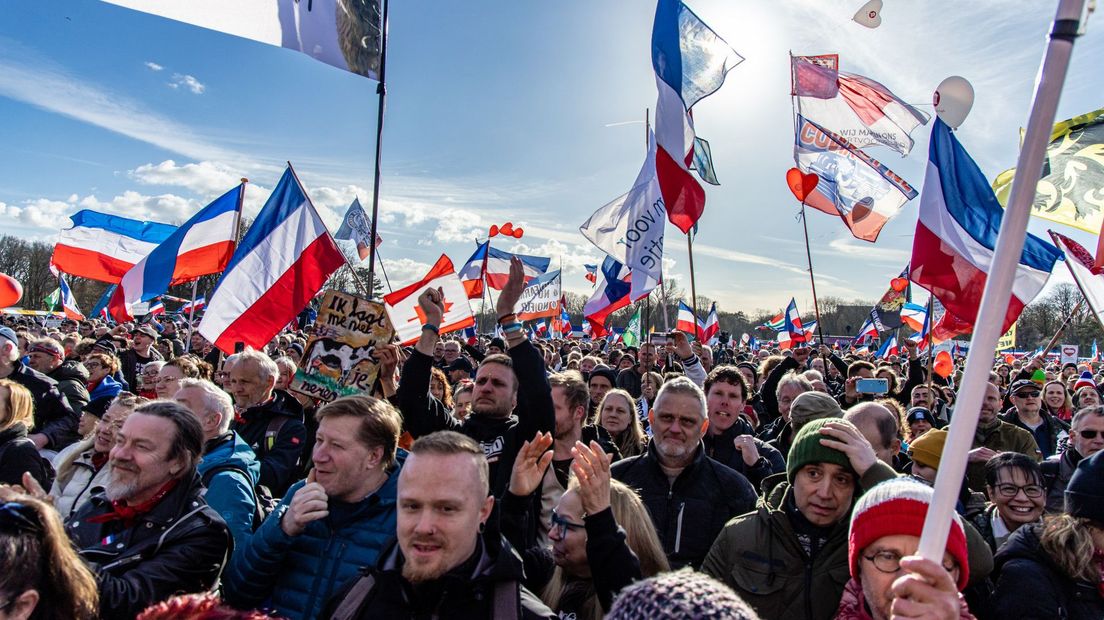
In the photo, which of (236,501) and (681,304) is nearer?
(236,501)

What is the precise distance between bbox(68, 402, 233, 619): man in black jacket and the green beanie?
94.8 inches

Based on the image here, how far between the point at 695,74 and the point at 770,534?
5.08 meters

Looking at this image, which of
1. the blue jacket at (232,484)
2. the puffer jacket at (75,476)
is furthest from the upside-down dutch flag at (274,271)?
the blue jacket at (232,484)

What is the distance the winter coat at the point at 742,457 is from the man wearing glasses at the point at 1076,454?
1.83 m

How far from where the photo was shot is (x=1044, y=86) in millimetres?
1336

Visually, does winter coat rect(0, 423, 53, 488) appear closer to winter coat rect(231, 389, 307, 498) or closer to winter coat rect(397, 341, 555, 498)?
winter coat rect(231, 389, 307, 498)

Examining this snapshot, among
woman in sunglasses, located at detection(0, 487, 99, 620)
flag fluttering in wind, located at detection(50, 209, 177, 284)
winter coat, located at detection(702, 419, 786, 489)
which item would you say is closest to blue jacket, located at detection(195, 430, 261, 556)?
woman in sunglasses, located at detection(0, 487, 99, 620)

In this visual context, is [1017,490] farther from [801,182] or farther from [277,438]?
[801,182]

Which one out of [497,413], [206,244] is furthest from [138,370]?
[497,413]

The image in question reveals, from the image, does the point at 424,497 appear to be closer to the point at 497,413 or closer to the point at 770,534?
the point at 770,534

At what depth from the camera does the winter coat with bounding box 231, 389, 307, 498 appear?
487 cm

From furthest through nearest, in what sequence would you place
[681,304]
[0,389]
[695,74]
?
[681,304]
[695,74]
[0,389]

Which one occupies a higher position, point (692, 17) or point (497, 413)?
point (692, 17)

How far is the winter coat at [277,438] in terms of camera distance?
4871 mm
